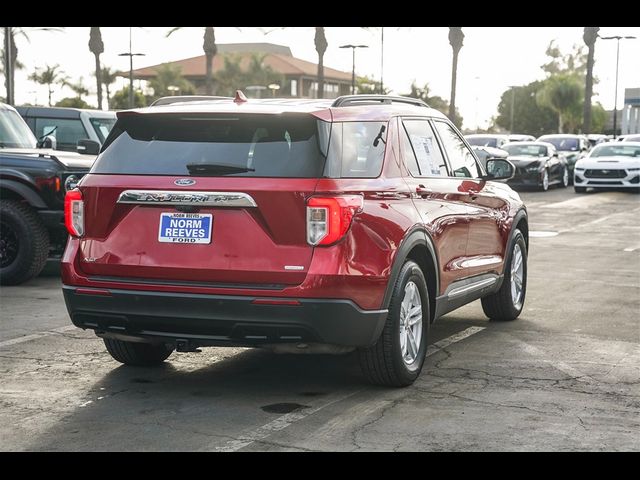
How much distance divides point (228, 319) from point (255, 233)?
19.3 inches

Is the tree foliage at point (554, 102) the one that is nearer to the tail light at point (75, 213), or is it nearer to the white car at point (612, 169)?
the white car at point (612, 169)

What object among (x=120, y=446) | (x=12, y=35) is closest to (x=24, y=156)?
(x=120, y=446)

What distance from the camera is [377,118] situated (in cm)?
709

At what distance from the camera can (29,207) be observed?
12.1 meters

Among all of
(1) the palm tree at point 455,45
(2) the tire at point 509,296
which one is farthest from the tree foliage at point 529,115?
(2) the tire at point 509,296

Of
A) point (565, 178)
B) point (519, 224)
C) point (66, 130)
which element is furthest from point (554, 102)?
point (519, 224)

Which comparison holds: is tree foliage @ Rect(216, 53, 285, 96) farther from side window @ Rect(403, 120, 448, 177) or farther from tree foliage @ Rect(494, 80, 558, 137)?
side window @ Rect(403, 120, 448, 177)

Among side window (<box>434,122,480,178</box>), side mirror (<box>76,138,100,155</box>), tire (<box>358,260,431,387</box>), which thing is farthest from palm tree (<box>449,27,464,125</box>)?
tire (<box>358,260,431,387</box>)

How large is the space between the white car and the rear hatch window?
2483 centimetres

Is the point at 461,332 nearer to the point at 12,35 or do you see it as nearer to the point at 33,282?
the point at 33,282

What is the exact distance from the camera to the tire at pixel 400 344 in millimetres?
6777

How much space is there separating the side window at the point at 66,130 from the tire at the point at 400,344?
40.8ft

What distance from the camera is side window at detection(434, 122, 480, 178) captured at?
27.3 ft
